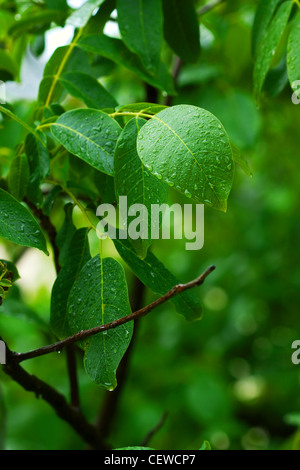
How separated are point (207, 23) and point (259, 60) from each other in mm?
608

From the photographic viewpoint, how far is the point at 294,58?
69cm

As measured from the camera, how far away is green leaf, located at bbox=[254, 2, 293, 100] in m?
0.75

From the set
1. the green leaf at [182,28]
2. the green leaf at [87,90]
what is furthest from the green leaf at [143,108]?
the green leaf at [182,28]

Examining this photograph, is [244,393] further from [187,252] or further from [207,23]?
[207,23]

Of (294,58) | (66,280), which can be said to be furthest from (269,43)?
(66,280)

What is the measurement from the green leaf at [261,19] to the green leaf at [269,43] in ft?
0.09


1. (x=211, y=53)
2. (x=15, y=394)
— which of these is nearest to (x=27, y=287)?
(x=15, y=394)

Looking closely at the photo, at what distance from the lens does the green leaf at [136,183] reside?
56 centimetres

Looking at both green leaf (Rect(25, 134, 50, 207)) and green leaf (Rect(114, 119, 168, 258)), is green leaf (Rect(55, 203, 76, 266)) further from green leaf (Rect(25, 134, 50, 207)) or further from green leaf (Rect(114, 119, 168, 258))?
green leaf (Rect(114, 119, 168, 258))

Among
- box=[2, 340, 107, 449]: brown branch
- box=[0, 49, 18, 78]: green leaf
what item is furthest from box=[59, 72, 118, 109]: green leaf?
box=[2, 340, 107, 449]: brown branch

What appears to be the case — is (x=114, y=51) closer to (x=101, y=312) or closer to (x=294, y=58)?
(x=294, y=58)

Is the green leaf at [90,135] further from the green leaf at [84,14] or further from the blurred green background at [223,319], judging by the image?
the blurred green background at [223,319]

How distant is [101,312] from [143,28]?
43 cm

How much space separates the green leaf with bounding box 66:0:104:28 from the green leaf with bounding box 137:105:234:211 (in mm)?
305
